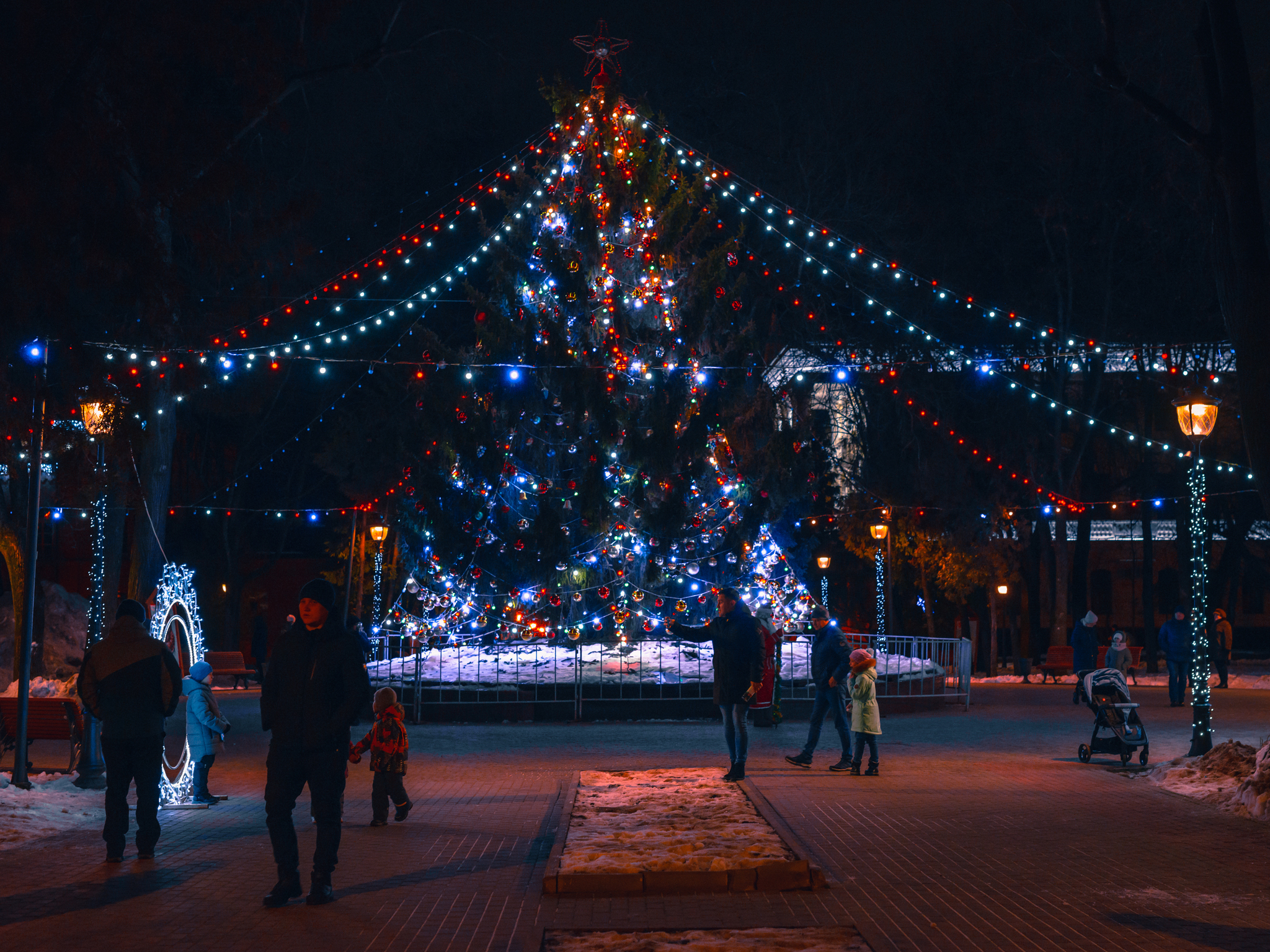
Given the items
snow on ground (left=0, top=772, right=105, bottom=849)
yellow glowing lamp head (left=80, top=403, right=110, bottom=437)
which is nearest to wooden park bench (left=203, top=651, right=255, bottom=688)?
yellow glowing lamp head (left=80, top=403, right=110, bottom=437)

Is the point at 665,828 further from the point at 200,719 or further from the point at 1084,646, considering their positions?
the point at 1084,646

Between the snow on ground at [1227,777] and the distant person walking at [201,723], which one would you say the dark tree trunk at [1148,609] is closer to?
the snow on ground at [1227,777]

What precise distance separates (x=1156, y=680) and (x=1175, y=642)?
1138cm

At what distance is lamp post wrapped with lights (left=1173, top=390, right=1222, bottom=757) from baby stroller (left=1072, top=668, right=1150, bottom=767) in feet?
1.94

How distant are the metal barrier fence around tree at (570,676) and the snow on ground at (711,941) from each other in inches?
501

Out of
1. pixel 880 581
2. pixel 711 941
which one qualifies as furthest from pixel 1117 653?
pixel 711 941

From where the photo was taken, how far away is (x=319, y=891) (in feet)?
23.3

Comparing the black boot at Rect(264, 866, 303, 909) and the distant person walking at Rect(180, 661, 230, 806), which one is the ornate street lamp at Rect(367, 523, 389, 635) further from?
the black boot at Rect(264, 866, 303, 909)

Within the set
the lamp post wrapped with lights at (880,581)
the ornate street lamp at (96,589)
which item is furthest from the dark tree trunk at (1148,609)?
the ornate street lamp at (96,589)

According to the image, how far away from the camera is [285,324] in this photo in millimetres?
28188

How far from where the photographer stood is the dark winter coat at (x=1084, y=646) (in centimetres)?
2164

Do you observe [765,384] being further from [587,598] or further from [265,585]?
[265,585]

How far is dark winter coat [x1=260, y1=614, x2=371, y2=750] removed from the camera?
7031mm

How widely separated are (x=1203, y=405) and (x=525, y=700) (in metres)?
10.8
